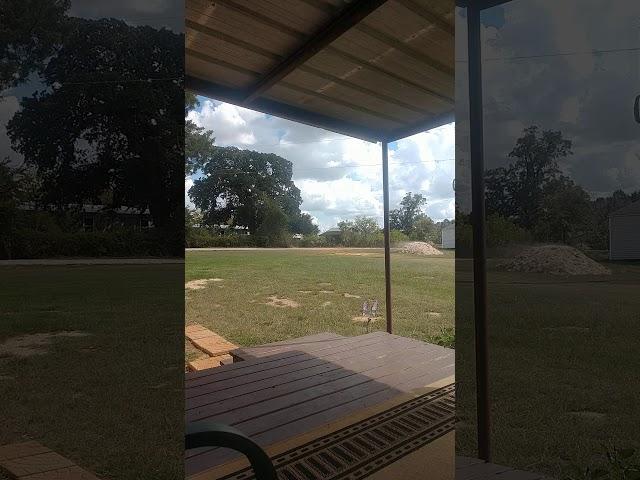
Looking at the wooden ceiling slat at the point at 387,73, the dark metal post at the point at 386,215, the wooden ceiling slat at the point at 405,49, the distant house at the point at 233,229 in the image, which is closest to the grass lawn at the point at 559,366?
the wooden ceiling slat at the point at 405,49

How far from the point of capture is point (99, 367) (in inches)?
48.9

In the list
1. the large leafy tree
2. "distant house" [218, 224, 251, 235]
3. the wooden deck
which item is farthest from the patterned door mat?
"distant house" [218, 224, 251, 235]

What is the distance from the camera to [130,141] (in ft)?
4.26

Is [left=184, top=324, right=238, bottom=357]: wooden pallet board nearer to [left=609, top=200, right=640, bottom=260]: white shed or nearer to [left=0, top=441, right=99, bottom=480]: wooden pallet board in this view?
[left=0, top=441, right=99, bottom=480]: wooden pallet board

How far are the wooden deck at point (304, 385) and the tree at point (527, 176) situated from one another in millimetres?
1640

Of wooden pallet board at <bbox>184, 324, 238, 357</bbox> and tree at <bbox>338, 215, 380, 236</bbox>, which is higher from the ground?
tree at <bbox>338, 215, 380, 236</bbox>

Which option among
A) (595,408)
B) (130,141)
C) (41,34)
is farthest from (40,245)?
(595,408)

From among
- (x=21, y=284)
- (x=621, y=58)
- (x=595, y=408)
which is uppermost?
(x=621, y=58)

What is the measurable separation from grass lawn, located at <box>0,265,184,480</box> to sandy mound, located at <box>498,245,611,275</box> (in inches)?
30.7

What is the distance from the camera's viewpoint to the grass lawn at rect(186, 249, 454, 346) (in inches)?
246

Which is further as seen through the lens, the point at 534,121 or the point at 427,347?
the point at 427,347

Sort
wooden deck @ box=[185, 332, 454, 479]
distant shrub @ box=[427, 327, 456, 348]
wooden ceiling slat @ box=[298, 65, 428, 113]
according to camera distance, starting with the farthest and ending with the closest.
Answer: distant shrub @ box=[427, 327, 456, 348]
wooden ceiling slat @ box=[298, 65, 428, 113]
wooden deck @ box=[185, 332, 454, 479]

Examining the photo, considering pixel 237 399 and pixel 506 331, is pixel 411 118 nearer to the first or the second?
pixel 237 399

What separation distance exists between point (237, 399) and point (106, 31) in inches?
90.6
